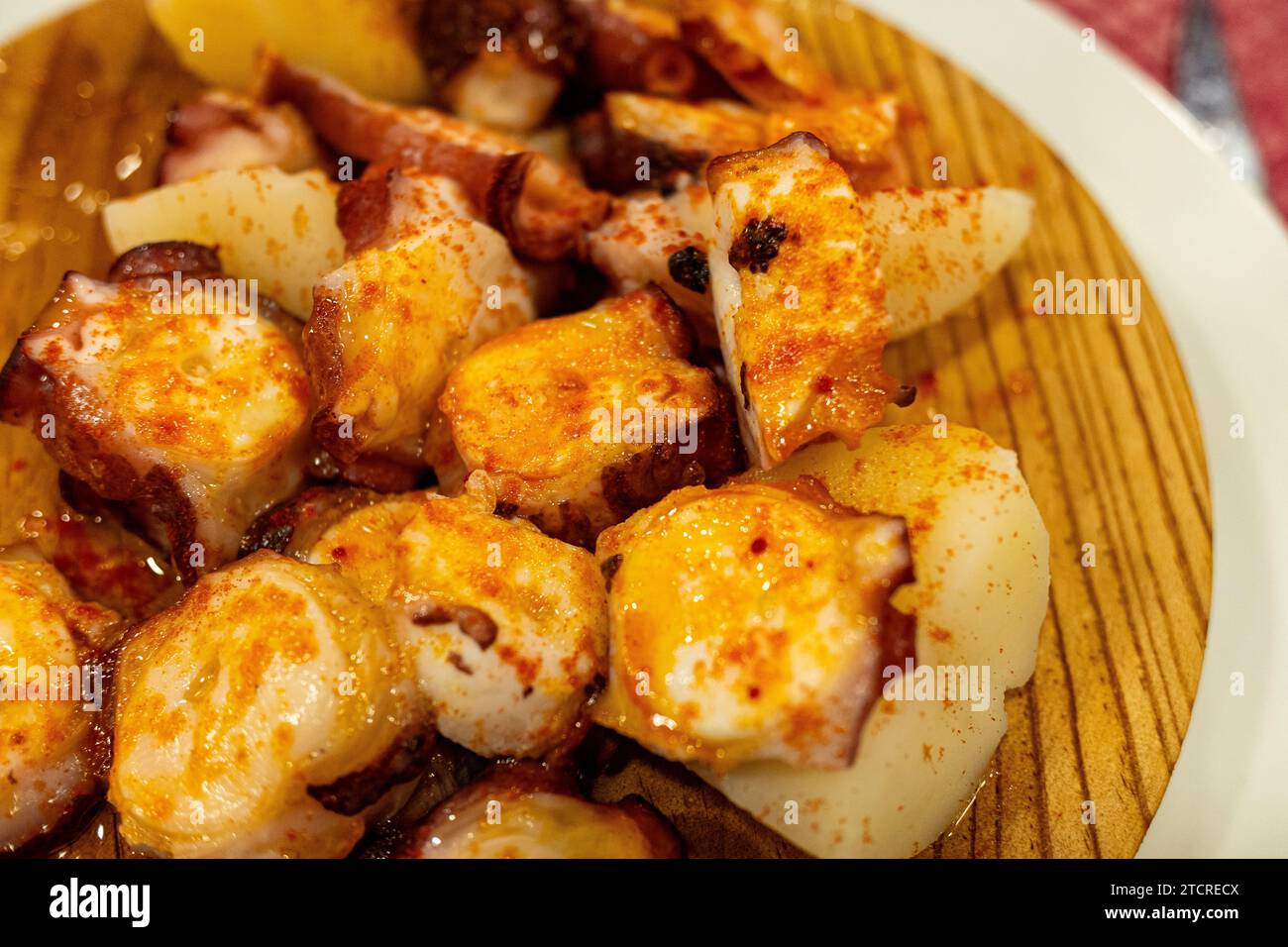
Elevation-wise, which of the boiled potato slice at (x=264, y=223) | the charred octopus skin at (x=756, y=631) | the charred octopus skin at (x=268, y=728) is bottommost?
the charred octopus skin at (x=268, y=728)

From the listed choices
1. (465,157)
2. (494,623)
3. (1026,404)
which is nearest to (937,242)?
(1026,404)

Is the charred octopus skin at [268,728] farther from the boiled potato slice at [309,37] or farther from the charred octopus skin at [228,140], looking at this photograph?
the boiled potato slice at [309,37]

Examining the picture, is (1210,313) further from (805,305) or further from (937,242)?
(805,305)

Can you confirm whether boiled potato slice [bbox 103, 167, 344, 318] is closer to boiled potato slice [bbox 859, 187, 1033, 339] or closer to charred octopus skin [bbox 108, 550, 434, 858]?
charred octopus skin [bbox 108, 550, 434, 858]

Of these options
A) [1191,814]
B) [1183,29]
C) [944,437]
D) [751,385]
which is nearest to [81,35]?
[751,385]

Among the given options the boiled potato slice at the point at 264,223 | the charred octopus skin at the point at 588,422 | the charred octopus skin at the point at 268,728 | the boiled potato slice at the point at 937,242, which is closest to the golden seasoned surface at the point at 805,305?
the charred octopus skin at the point at 588,422
